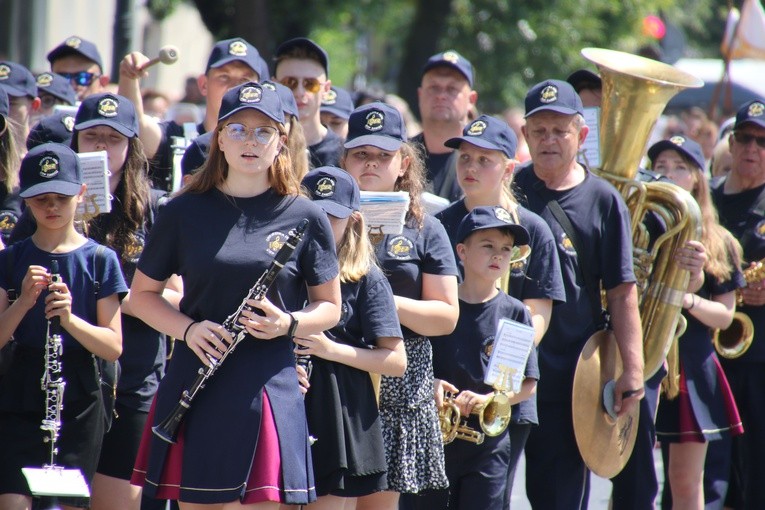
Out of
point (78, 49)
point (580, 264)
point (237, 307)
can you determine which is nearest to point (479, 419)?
point (580, 264)

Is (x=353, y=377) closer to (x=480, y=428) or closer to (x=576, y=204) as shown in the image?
(x=480, y=428)

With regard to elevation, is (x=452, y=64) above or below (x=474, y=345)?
above

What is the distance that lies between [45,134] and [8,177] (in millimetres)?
327

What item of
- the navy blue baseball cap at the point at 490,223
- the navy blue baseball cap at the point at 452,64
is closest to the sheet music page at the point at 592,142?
the navy blue baseball cap at the point at 490,223

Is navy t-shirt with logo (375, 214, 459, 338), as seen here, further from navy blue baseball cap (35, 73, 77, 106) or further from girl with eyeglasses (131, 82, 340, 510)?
navy blue baseball cap (35, 73, 77, 106)

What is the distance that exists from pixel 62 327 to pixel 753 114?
432 centimetres

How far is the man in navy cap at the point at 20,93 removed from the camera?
263 inches

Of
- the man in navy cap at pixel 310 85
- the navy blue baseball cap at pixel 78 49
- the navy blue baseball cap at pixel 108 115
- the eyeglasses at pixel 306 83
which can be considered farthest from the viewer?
the navy blue baseball cap at pixel 78 49

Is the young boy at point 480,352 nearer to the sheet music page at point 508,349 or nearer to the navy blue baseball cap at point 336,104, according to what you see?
the sheet music page at point 508,349

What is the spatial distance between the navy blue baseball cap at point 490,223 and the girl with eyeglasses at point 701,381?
168 centimetres

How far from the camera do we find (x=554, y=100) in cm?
618

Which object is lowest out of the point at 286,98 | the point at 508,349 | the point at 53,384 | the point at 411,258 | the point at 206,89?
the point at 53,384

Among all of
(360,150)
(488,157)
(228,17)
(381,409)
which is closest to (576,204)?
(488,157)

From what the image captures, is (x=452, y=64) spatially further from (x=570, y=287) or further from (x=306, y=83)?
(x=570, y=287)
